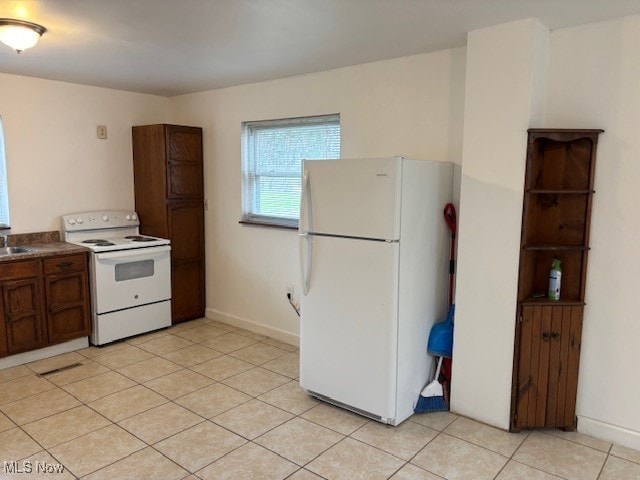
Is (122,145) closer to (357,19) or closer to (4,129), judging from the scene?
(4,129)

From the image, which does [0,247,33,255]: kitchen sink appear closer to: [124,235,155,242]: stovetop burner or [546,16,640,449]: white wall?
[124,235,155,242]: stovetop burner

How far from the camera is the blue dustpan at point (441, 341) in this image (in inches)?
116

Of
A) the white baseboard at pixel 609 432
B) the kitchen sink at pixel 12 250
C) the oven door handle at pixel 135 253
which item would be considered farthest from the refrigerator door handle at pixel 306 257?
the kitchen sink at pixel 12 250

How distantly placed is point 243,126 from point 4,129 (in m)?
1.90

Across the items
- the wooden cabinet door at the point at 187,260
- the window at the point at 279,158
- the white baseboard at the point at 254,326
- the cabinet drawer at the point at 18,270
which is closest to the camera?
the cabinet drawer at the point at 18,270

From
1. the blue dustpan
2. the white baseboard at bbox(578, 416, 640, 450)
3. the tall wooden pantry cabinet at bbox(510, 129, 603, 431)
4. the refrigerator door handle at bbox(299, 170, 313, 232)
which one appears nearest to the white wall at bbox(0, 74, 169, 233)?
the refrigerator door handle at bbox(299, 170, 313, 232)

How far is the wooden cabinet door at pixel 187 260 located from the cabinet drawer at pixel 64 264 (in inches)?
32.8

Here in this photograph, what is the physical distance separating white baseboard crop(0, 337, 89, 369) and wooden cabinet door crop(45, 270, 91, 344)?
74mm

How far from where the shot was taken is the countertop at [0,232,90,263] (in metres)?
3.52

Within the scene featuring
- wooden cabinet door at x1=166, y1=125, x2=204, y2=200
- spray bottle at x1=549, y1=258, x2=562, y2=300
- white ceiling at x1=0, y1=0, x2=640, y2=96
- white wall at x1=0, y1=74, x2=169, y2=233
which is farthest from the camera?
wooden cabinet door at x1=166, y1=125, x2=204, y2=200

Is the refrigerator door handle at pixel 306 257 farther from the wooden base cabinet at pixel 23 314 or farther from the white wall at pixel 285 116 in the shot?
the wooden base cabinet at pixel 23 314

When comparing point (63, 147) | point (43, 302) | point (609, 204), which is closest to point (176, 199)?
point (63, 147)

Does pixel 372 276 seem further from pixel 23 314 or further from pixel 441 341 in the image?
pixel 23 314

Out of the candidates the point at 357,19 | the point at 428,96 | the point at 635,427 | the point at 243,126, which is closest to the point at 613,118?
the point at 428,96
